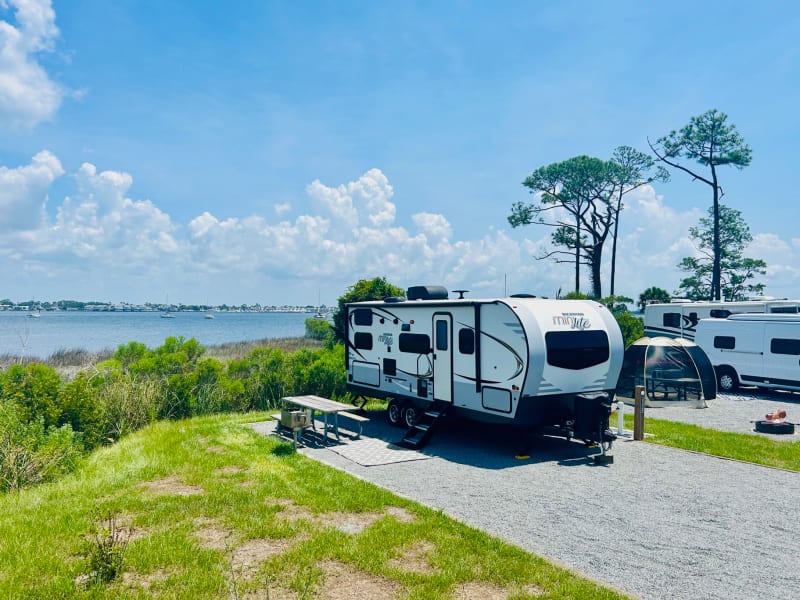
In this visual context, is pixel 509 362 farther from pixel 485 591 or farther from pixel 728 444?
pixel 485 591

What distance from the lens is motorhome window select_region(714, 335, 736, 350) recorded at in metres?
19.0

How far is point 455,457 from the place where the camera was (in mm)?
10484

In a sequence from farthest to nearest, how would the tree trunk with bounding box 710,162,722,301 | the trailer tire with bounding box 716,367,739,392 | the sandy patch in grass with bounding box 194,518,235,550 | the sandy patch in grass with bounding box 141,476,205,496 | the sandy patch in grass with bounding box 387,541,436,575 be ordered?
1. the tree trunk with bounding box 710,162,722,301
2. the trailer tire with bounding box 716,367,739,392
3. the sandy patch in grass with bounding box 141,476,205,496
4. the sandy patch in grass with bounding box 194,518,235,550
5. the sandy patch in grass with bounding box 387,541,436,575

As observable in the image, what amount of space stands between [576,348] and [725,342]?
448 inches

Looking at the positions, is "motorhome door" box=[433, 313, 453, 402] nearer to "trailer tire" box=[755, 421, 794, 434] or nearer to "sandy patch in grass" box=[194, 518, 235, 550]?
"sandy patch in grass" box=[194, 518, 235, 550]

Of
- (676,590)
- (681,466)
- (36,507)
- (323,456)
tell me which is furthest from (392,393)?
(676,590)

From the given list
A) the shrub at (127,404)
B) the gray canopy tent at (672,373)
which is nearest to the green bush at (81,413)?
the shrub at (127,404)

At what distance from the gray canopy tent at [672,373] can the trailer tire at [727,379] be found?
103 inches

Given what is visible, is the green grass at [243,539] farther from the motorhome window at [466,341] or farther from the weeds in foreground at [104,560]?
the motorhome window at [466,341]

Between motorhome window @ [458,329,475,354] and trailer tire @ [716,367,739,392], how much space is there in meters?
12.4

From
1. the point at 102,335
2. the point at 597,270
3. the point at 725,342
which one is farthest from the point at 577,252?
the point at 102,335

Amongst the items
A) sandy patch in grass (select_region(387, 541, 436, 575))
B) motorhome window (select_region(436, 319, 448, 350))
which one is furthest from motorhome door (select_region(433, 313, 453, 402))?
sandy patch in grass (select_region(387, 541, 436, 575))

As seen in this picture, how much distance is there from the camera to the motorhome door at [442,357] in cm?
1152

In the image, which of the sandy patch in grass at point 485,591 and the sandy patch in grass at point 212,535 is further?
the sandy patch in grass at point 212,535
